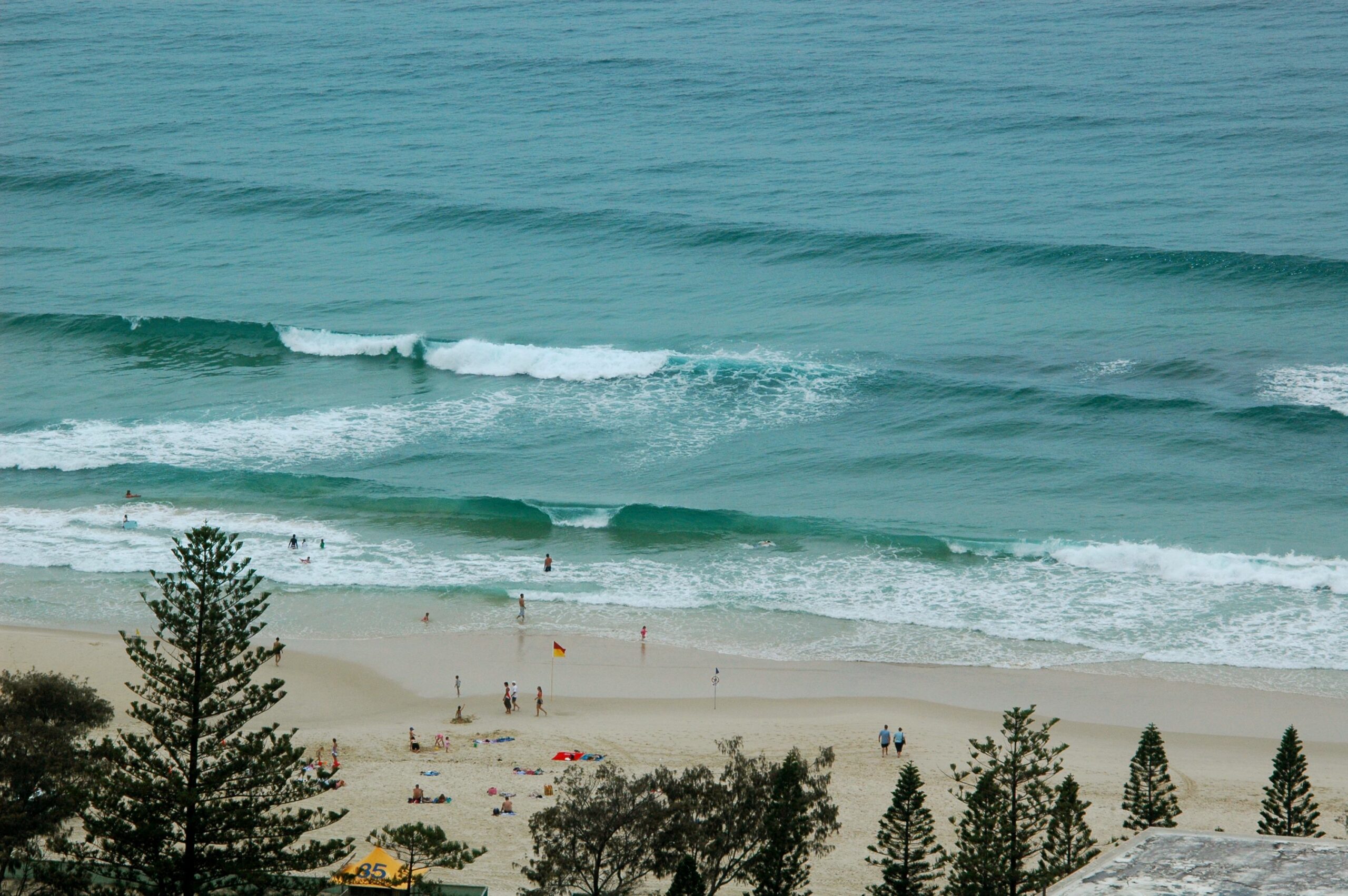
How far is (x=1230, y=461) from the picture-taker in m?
34.8

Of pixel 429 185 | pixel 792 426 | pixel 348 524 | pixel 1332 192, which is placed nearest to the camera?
pixel 348 524

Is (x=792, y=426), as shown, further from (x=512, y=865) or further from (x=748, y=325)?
(x=512, y=865)

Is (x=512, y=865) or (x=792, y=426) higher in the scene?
(x=792, y=426)

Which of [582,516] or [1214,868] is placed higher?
[582,516]

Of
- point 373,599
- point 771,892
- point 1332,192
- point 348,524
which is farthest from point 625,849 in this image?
point 1332,192

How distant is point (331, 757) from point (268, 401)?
21.5 meters

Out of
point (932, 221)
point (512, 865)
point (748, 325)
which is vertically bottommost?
point (512, 865)

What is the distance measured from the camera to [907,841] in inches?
674

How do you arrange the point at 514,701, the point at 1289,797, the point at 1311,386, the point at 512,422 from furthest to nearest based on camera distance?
1. the point at 512,422
2. the point at 1311,386
3. the point at 514,701
4. the point at 1289,797

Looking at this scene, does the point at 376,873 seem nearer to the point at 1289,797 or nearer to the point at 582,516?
the point at 1289,797

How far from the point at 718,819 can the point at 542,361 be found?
2753 centimetres

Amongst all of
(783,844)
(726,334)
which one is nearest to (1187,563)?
(783,844)

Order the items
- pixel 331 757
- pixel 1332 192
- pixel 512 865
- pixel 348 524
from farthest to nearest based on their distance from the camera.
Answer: pixel 1332 192, pixel 348 524, pixel 331 757, pixel 512 865

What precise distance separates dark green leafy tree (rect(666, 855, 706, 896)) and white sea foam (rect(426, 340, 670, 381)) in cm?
2724
